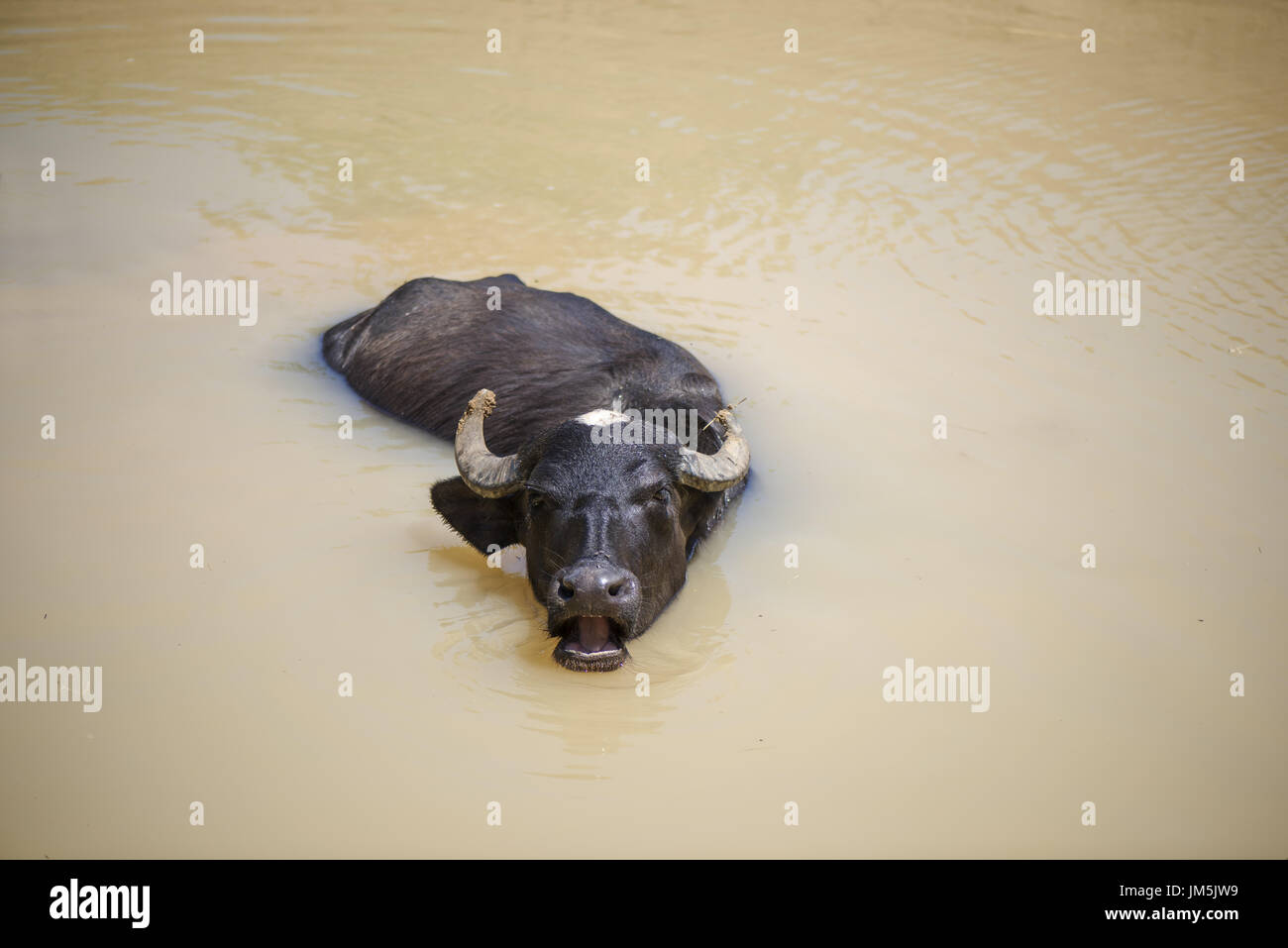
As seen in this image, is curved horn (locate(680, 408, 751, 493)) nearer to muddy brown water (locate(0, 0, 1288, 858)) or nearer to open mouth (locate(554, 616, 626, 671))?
muddy brown water (locate(0, 0, 1288, 858))

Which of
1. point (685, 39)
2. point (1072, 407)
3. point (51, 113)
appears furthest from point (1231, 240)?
point (51, 113)

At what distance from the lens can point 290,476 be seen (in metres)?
5.41

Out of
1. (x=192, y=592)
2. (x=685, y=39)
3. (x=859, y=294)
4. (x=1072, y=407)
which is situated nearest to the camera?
(x=192, y=592)

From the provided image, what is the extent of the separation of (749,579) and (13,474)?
328 cm

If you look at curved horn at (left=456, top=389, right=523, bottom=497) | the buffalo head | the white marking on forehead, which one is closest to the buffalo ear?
the buffalo head

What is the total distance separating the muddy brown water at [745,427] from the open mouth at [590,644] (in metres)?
0.10

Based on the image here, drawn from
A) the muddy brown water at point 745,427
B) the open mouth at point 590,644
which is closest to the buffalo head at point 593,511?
the open mouth at point 590,644

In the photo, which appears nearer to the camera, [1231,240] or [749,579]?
[749,579]

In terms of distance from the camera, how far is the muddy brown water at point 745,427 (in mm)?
3684

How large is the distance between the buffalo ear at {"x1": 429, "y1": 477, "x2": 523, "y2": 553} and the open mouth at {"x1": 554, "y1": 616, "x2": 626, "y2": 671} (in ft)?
2.10

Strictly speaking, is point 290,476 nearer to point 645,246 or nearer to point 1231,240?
point 645,246

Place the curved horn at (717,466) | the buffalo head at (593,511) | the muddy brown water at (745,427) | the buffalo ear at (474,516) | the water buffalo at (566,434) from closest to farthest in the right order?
the muddy brown water at (745,427) → the buffalo head at (593,511) → the water buffalo at (566,434) → the curved horn at (717,466) → the buffalo ear at (474,516)

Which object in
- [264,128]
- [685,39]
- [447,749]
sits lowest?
[447,749]

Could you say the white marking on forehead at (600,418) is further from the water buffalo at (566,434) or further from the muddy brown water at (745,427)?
the muddy brown water at (745,427)
